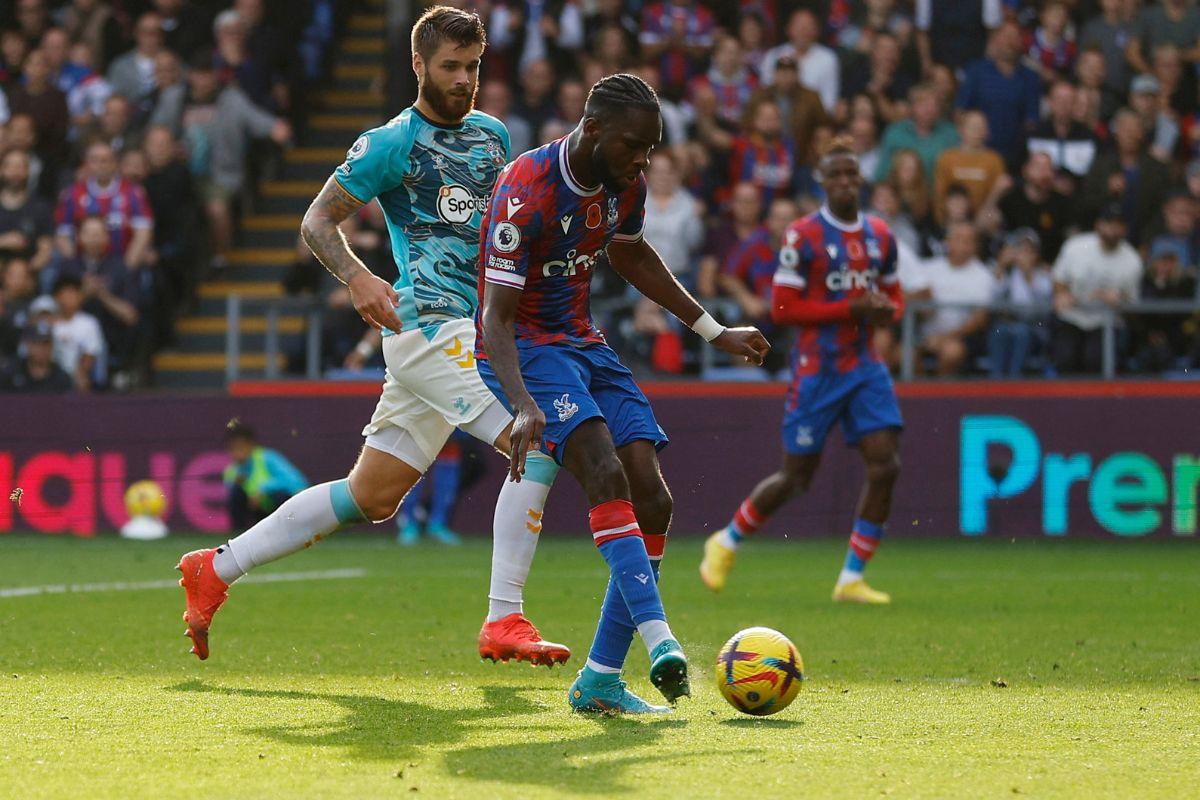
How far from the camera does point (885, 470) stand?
10109 mm

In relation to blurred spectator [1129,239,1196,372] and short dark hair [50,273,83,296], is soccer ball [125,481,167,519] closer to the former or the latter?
short dark hair [50,273,83,296]

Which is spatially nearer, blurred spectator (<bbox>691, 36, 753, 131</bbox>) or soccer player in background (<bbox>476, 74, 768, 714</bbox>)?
soccer player in background (<bbox>476, 74, 768, 714</bbox>)

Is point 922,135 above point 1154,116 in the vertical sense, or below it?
below

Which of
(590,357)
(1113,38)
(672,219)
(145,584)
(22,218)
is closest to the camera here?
(590,357)

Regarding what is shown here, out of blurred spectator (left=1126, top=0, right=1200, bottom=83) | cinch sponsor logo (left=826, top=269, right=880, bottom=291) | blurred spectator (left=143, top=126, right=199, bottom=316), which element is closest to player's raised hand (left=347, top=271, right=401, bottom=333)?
cinch sponsor logo (left=826, top=269, right=880, bottom=291)

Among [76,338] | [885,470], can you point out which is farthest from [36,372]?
[885,470]

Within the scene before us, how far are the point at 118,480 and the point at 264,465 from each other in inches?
45.5

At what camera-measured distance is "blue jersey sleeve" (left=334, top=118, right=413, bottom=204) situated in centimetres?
695

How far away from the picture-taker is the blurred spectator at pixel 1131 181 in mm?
15297

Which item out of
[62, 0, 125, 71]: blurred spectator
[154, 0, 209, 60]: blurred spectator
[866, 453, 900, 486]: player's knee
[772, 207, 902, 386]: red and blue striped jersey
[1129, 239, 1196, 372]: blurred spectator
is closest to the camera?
[866, 453, 900, 486]: player's knee

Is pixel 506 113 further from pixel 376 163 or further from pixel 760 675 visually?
pixel 760 675

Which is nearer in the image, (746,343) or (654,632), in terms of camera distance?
(654,632)

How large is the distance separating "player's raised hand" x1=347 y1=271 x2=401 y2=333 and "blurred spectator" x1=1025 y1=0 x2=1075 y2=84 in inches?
451

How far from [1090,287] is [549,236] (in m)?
9.42
